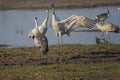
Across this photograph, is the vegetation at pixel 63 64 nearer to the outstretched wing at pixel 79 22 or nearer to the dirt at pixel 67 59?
the dirt at pixel 67 59

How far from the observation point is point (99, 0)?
55.4m

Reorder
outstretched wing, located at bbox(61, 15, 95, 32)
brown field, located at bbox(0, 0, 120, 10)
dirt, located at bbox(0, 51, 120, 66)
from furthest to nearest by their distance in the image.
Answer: brown field, located at bbox(0, 0, 120, 10)
outstretched wing, located at bbox(61, 15, 95, 32)
dirt, located at bbox(0, 51, 120, 66)

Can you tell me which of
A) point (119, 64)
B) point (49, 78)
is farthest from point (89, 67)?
point (49, 78)

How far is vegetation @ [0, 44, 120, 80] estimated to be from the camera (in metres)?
12.8

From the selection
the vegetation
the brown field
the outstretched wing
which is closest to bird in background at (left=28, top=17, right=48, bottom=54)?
the vegetation

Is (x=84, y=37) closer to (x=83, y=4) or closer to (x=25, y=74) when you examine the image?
(x=25, y=74)

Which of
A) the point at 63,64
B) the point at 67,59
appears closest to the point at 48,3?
the point at 67,59

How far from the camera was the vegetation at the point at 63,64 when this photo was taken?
12.8m

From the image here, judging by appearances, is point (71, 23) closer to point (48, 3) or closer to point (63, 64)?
point (63, 64)

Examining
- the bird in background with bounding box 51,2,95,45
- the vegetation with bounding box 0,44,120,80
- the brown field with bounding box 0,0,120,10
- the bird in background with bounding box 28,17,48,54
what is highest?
the brown field with bounding box 0,0,120,10

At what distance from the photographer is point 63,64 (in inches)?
583

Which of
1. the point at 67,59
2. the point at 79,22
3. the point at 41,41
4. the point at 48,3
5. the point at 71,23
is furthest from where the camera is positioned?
the point at 48,3

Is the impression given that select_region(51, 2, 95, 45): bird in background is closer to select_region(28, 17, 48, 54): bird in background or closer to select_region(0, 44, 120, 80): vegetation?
select_region(0, 44, 120, 80): vegetation

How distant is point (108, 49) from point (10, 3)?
40.5 m
